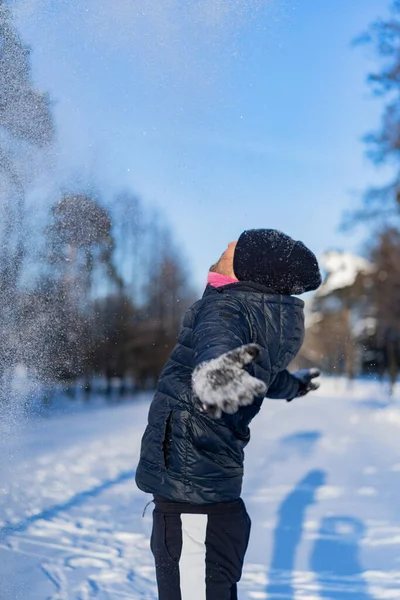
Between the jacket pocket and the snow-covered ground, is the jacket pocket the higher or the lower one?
the higher one

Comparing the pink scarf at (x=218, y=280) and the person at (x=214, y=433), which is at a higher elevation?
the pink scarf at (x=218, y=280)

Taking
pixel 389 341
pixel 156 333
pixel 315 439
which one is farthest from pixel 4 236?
pixel 389 341

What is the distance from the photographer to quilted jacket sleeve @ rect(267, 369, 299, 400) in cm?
240

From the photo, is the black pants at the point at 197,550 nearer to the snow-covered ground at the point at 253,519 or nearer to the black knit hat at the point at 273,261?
the black knit hat at the point at 273,261

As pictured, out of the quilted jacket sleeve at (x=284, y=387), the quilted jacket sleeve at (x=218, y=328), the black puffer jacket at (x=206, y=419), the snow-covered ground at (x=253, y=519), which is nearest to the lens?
the quilted jacket sleeve at (x=218, y=328)

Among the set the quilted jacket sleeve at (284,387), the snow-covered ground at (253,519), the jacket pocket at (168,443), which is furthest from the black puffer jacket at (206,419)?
the snow-covered ground at (253,519)

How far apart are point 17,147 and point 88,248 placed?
6.23 ft

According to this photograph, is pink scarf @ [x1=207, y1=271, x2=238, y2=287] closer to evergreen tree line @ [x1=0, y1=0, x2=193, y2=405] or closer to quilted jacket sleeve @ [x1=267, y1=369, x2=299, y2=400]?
quilted jacket sleeve @ [x1=267, y1=369, x2=299, y2=400]

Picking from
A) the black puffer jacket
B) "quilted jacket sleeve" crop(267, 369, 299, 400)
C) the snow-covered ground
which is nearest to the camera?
the black puffer jacket

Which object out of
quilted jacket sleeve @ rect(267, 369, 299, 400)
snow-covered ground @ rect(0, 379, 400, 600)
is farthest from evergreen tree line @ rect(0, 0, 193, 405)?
quilted jacket sleeve @ rect(267, 369, 299, 400)

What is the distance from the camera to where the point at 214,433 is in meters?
1.87

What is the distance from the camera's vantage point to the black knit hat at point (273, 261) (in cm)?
192

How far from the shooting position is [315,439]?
890 cm

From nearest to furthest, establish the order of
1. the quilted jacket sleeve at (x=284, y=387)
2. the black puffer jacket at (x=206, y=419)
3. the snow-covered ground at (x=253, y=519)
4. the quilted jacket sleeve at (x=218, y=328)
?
the quilted jacket sleeve at (x=218, y=328) → the black puffer jacket at (x=206, y=419) → the quilted jacket sleeve at (x=284, y=387) → the snow-covered ground at (x=253, y=519)
